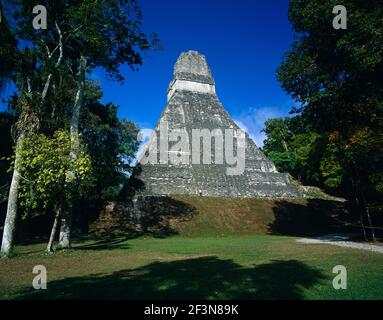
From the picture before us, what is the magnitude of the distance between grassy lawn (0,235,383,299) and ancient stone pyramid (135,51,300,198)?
823 inches

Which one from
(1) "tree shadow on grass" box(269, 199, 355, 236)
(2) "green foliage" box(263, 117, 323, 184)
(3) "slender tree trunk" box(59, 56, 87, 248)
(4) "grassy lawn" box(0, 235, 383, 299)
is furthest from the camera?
(2) "green foliage" box(263, 117, 323, 184)

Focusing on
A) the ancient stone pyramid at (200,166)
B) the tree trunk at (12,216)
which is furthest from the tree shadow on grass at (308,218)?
the tree trunk at (12,216)

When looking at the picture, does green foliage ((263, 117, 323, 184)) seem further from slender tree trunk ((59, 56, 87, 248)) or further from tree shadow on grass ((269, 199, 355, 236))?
slender tree trunk ((59, 56, 87, 248))

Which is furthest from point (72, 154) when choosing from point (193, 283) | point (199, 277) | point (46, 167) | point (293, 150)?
point (293, 150)

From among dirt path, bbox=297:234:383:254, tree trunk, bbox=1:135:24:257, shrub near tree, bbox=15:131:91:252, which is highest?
shrub near tree, bbox=15:131:91:252

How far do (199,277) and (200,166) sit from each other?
29.2 meters

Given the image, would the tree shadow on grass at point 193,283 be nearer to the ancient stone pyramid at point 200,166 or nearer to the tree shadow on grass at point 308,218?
the tree shadow on grass at point 308,218

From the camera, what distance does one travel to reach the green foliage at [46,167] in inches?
507

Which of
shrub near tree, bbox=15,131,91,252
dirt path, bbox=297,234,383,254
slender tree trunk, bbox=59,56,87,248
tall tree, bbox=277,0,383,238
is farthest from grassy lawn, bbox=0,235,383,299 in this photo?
tall tree, bbox=277,0,383,238

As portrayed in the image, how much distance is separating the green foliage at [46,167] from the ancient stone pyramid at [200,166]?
18.0 m

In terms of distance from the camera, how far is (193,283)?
7.46 meters

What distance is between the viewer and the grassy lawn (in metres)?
6.60

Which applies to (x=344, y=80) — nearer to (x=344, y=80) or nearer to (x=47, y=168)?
(x=344, y=80)
